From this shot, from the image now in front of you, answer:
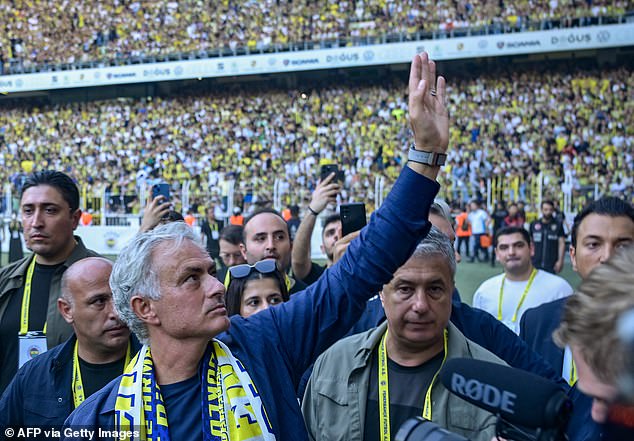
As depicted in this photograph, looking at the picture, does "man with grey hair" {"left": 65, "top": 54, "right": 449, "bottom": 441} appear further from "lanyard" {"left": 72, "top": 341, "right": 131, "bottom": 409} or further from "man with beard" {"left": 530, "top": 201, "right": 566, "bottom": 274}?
"man with beard" {"left": 530, "top": 201, "right": 566, "bottom": 274}

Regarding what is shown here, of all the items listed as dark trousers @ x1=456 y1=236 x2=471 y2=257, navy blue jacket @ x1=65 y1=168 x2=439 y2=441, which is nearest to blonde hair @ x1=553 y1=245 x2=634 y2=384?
navy blue jacket @ x1=65 y1=168 x2=439 y2=441

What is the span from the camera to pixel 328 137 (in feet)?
78.1

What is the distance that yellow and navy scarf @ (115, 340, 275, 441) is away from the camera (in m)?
1.93

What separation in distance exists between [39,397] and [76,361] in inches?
7.9

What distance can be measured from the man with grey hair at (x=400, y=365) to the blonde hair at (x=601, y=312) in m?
1.16

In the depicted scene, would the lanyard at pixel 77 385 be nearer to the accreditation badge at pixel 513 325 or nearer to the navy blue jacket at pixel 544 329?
the navy blue jacket at pixel 544 329

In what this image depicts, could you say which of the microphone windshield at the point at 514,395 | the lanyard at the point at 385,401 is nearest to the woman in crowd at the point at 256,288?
the lanyard at the point at 385,401

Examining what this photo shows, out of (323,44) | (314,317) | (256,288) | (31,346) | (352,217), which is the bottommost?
(31,346)

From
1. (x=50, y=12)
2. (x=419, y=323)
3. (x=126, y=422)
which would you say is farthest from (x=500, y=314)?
(x=50, y=12)

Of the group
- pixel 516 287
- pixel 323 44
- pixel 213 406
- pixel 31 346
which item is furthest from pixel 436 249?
pixel 323 44

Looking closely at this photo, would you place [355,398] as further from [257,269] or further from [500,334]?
[257,269]

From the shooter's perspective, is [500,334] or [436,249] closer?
[436,249]

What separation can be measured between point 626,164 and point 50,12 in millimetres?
→ 24154

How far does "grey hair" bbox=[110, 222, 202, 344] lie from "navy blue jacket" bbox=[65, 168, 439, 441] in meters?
0.24
